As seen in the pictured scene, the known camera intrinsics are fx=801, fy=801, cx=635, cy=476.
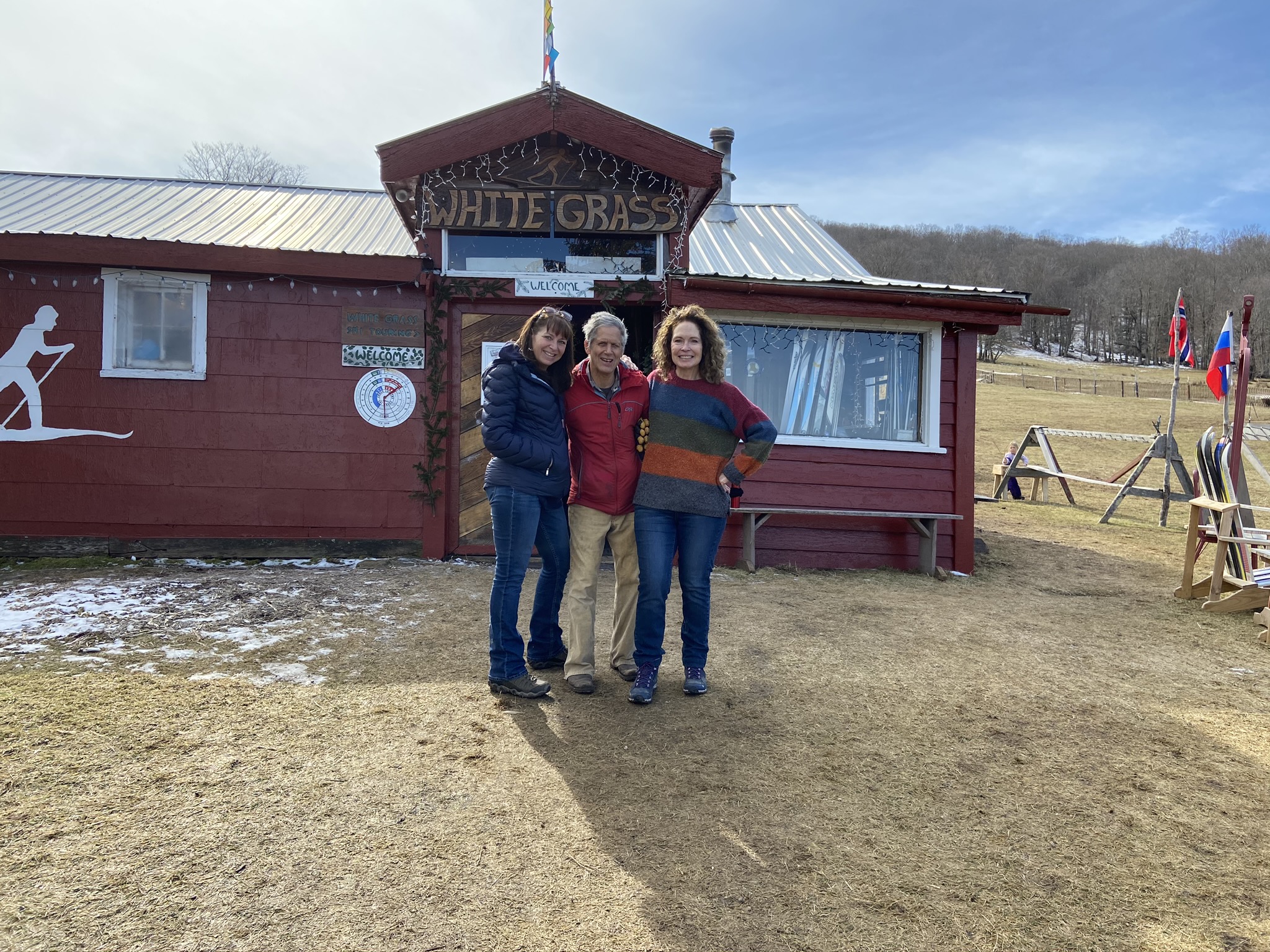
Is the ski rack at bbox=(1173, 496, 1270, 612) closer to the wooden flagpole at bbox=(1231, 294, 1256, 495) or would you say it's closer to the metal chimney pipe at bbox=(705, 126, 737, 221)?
the wooden flagpole at bbox=(1231, 294, 1256, 495)

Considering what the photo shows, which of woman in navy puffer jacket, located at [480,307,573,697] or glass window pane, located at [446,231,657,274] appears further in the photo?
glass window pane, located at [446,231,657,274]

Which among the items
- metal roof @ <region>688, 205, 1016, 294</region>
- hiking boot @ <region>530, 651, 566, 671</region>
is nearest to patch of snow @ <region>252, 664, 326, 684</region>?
hiking boot @ <region>530, 651, 566, 671</region>

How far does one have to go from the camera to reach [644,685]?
141 inches

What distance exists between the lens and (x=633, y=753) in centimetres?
309

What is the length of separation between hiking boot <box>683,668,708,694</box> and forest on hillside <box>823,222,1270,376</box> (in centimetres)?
6228

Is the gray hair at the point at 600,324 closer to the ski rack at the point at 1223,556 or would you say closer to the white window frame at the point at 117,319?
the white window frame at the point at 117,319

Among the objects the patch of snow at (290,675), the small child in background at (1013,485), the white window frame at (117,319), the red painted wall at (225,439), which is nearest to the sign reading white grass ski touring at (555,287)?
the red painted wall at (225,439)

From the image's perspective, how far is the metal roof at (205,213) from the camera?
7117 mm

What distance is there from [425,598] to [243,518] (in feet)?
7.53

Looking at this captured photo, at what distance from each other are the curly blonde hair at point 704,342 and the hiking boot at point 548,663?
1519mm

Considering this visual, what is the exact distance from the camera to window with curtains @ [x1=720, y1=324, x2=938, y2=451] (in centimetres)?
736

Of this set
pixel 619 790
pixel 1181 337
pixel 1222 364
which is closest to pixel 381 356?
pixel 619 790

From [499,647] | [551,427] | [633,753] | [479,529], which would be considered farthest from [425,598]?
[633,753]

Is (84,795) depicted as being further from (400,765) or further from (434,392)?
(434,392)
